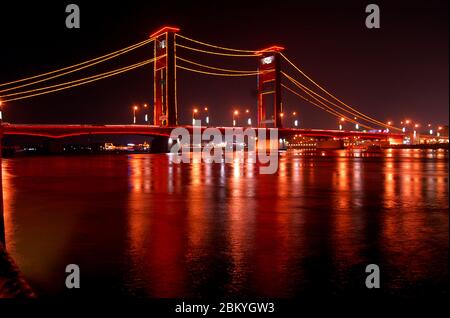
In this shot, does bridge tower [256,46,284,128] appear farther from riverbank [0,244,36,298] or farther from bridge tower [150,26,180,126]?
riverbank [0,244,36,298]

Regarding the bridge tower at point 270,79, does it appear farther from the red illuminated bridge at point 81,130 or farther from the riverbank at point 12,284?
the riverbank at point 12,284

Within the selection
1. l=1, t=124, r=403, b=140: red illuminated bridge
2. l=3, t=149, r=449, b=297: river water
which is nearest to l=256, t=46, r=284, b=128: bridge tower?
l=1, t=124, r=403, b=140: red illuminated bridge

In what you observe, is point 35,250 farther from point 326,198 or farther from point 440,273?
point 326,198

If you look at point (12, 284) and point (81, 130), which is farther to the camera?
point (81, 130)

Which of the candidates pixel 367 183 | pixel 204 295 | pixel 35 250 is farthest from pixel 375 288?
pixel 367 183

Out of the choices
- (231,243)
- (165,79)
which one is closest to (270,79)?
(165,79)

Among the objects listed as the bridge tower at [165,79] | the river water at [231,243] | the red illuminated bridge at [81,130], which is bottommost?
the river water at [231,243]

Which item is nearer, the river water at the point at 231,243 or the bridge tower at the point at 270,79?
the river water at the point at 231,243

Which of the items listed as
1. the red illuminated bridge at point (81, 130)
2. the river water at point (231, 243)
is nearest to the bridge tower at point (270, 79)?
the red illuminated bridge at point (81, 130)

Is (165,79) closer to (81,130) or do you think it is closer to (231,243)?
(81,130)

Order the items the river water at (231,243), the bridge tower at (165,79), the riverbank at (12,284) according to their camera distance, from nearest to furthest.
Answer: the riverbank at (12,284) → the river water at (231,243) → the bridge tower at (165,79)
